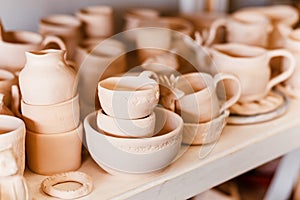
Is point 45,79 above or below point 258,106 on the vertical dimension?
above

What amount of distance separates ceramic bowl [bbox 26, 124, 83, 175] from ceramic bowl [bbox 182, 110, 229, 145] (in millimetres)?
169

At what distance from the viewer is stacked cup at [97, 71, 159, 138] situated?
2.22 feet

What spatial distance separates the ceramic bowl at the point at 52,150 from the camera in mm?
713

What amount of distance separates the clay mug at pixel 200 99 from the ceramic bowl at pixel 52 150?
6.6 inches

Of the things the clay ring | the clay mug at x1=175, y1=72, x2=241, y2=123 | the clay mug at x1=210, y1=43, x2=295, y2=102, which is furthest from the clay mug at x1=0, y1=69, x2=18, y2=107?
the clay mug at x1=210, y1=43, x2=295, y2=102

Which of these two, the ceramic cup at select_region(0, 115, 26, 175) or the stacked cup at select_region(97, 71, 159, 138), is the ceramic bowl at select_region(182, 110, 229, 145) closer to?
the stacked cup at select_region(97, 71, 159, 138)

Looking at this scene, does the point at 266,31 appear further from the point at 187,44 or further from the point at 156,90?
the point at 156,90

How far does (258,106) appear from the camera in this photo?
921mm

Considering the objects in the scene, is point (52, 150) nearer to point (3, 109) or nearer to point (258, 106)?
point (3, 109)

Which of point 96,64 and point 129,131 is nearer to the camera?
point 129,131

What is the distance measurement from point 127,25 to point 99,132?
0.45 m

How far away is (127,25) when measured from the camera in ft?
3.62

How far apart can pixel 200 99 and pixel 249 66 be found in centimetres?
15

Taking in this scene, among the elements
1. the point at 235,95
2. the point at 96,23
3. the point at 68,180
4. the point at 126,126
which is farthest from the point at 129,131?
the point at 96,23
